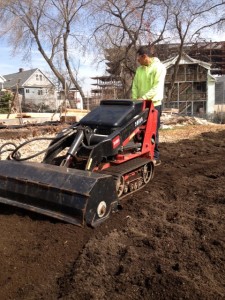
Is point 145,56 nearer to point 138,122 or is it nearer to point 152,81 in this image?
point 152,81

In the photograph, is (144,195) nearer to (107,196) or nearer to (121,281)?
(107,196)

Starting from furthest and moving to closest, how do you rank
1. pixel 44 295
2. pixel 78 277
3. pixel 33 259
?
pixel 33 259 → pixel 78 277 → pixel 44 295

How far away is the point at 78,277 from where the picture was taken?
318 cm

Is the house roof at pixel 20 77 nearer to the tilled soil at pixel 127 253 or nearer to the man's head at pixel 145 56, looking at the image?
the man's head at pixel 145 56

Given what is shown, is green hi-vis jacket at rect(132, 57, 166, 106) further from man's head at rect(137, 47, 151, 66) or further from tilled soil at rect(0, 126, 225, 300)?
tilled soil at rect(0, 126, 225, 300)

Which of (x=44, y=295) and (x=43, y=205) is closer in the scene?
(x=44, y=295)

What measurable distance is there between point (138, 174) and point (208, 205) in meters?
1.14

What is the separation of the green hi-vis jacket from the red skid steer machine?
47 cm

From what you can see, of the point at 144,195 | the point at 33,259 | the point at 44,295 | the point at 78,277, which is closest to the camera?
the point at 44,295

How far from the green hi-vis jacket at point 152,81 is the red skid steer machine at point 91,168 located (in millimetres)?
474

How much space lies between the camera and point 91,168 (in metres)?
4.77

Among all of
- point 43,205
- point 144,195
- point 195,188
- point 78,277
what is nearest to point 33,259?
point 78,277

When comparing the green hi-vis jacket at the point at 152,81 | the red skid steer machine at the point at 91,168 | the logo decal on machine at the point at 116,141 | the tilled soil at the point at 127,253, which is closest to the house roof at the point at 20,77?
the green hi-vis jacket at the point at 152,81

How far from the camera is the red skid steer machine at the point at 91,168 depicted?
4.12 m
